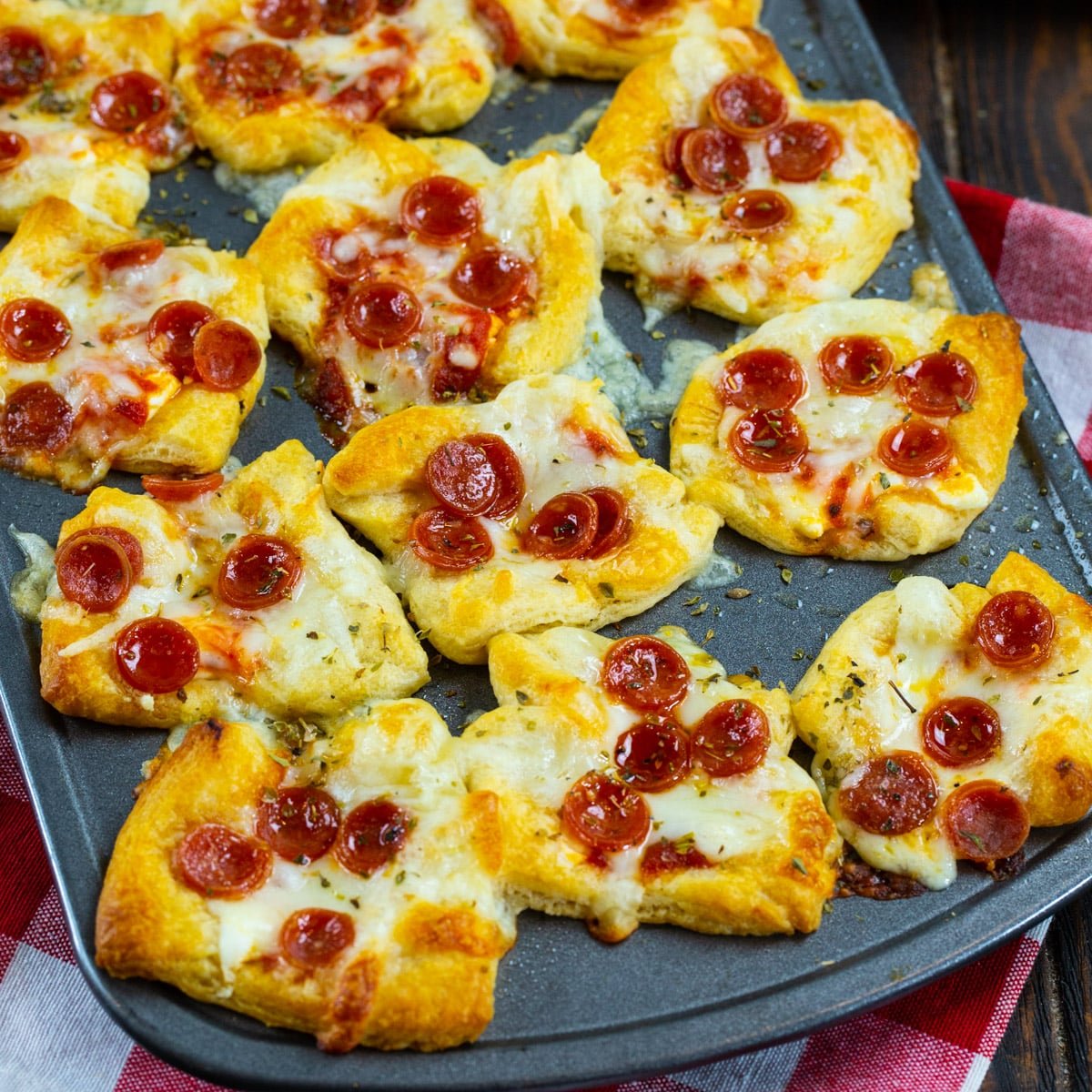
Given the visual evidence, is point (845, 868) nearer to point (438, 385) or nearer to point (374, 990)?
point (374, 990)

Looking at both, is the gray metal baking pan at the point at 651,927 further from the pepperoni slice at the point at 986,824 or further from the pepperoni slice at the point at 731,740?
the pepperoni slice at the point at 731,740

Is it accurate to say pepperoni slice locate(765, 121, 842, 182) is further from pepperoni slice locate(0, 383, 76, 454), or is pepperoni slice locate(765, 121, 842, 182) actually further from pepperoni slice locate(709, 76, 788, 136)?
pepperoni slice locate(0, 383, 76, 454)

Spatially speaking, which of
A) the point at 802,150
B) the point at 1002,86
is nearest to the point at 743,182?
the point at 802,150

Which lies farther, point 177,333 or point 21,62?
point 21,62

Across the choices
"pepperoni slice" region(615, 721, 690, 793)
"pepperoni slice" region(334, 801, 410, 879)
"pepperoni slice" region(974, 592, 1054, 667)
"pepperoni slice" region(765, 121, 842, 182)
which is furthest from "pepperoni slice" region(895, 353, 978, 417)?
"pepperoni slice" region(334, 801, 410, 879)

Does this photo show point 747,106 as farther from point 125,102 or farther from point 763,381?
point 125,102

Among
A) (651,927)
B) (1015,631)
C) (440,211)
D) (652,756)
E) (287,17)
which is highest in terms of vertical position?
(287,17)
